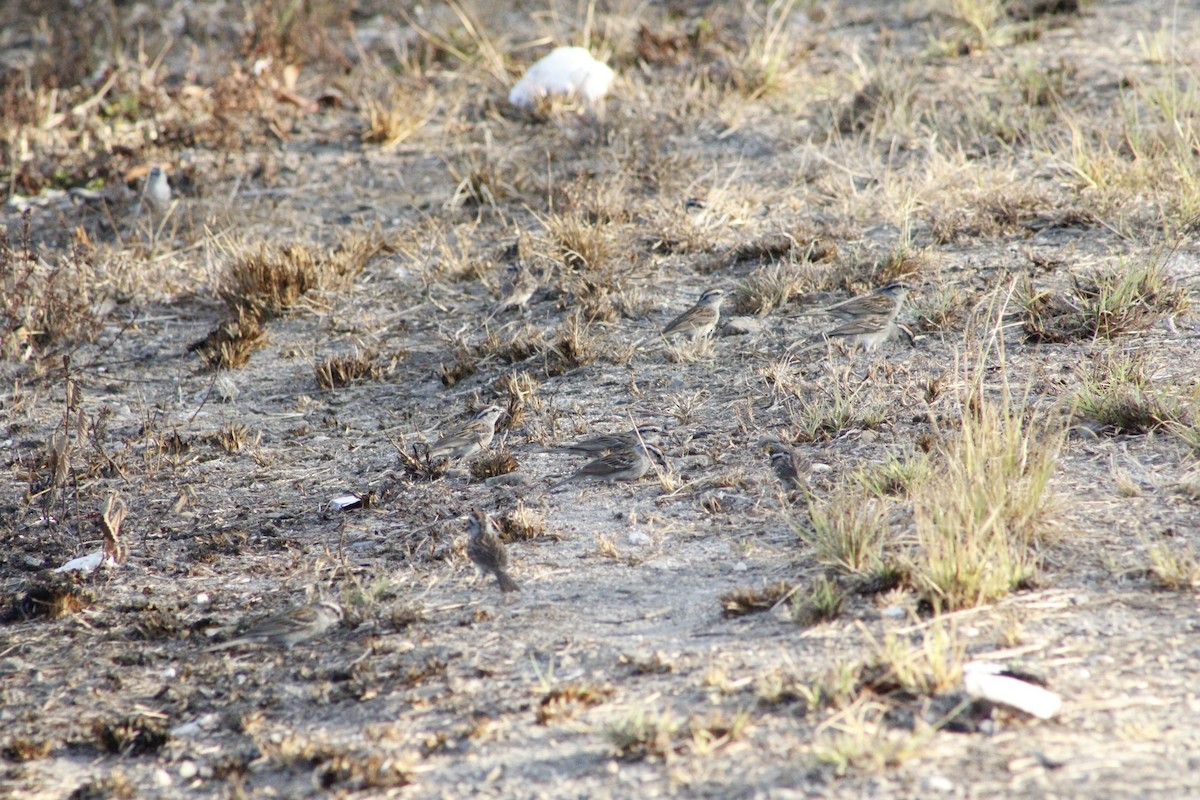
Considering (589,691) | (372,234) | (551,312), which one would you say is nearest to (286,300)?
(372,234)

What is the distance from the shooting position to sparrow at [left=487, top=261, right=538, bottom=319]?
8.95m

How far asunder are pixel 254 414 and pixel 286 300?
1.37m

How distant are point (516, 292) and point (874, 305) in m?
2.62

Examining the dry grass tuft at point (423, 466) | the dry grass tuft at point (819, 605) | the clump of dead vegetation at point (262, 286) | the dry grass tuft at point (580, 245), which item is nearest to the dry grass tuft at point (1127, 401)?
the dry grass tuft at point (819, 605)

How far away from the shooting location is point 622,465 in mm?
6602

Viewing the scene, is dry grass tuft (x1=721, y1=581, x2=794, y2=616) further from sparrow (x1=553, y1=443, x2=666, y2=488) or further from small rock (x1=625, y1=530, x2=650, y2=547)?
sparrow (x1=553, y1=443, x2=666, y2=488)

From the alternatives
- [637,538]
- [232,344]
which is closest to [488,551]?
[637,538]

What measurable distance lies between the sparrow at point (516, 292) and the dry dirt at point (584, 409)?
6.1 inches

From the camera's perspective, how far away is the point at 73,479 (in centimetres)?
685

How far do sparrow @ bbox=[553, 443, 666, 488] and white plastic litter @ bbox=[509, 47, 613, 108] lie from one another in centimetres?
607

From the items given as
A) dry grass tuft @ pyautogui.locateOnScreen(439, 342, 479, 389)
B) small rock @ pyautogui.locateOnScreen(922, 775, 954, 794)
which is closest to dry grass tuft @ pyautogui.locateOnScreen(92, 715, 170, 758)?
small rock @ pyautogui.locateOnScreen(922, 775, 954, 794)

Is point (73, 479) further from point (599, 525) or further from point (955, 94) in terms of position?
point (955, 94)

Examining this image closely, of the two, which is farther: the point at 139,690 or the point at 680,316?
the point at 680,316

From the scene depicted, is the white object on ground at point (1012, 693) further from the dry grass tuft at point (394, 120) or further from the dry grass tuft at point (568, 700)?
the dry grass tuft at point (394, 120)
